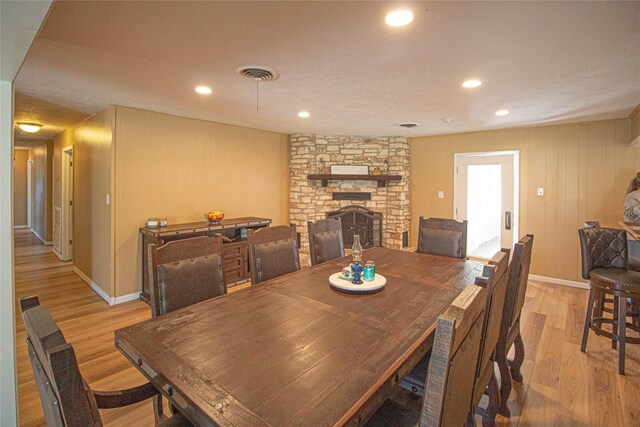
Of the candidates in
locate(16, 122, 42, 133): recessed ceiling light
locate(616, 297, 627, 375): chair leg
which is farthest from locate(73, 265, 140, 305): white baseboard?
locate(616, 297, 627, 375): chair leg

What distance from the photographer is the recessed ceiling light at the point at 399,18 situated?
5.62 ft

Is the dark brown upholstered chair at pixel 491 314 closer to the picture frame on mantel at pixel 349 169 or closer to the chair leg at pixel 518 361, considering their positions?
the chair leg at pixel 518 361

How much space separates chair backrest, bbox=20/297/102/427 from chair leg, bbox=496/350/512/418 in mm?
2032

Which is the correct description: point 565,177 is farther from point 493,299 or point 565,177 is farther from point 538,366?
point 493,299

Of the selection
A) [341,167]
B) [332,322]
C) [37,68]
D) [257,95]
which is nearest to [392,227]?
[341,167]

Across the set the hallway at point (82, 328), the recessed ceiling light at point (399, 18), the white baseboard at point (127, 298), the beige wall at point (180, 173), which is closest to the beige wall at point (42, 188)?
the hallway at point (82, 328)

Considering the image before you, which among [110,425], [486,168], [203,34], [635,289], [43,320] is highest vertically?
[203,34]

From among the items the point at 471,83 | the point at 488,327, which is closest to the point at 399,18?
the point at 471,83

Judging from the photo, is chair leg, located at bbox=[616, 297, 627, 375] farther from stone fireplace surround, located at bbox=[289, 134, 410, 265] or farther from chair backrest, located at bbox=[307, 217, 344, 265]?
stone fireplace surround, located at bbox=[289, 134, 410, 265]

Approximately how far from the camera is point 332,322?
4.92 ft

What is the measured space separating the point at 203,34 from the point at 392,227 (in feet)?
15.5

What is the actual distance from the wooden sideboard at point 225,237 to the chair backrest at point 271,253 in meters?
1.47

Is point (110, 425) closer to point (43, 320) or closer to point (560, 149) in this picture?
point (43, 320)

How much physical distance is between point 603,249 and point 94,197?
5.58 meters
